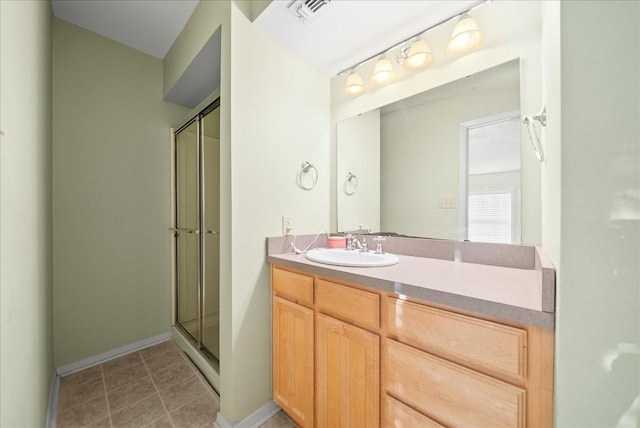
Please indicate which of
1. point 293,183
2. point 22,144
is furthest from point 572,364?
point 22,144

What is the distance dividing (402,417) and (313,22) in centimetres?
198

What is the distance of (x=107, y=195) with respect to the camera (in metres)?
2.12

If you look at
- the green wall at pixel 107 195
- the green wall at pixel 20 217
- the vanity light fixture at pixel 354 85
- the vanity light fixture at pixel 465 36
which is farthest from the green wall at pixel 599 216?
the green wall at pixel 107 195

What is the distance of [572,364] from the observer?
0.56m

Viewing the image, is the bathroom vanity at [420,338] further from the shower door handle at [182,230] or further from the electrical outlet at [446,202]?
the shower door handle at [182,230]

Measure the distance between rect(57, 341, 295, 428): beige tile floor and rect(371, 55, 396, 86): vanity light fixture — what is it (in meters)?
2.20

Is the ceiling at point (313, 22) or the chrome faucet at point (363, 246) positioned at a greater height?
the ceiling at point (313, 22)

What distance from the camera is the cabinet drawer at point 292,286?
1260 mm

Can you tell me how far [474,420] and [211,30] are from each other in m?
2.28

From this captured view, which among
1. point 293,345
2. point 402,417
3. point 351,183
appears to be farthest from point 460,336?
point 351,183

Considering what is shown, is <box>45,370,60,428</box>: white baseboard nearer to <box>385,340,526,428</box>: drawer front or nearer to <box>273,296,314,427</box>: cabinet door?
<box>273,296,314,427</box>: cabinet door

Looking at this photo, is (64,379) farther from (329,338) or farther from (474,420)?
(474,420)

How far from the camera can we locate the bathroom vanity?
26.8 inches

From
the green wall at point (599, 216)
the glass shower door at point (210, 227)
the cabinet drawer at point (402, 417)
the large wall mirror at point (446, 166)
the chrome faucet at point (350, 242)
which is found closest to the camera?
the green wall at point (599, 216)
